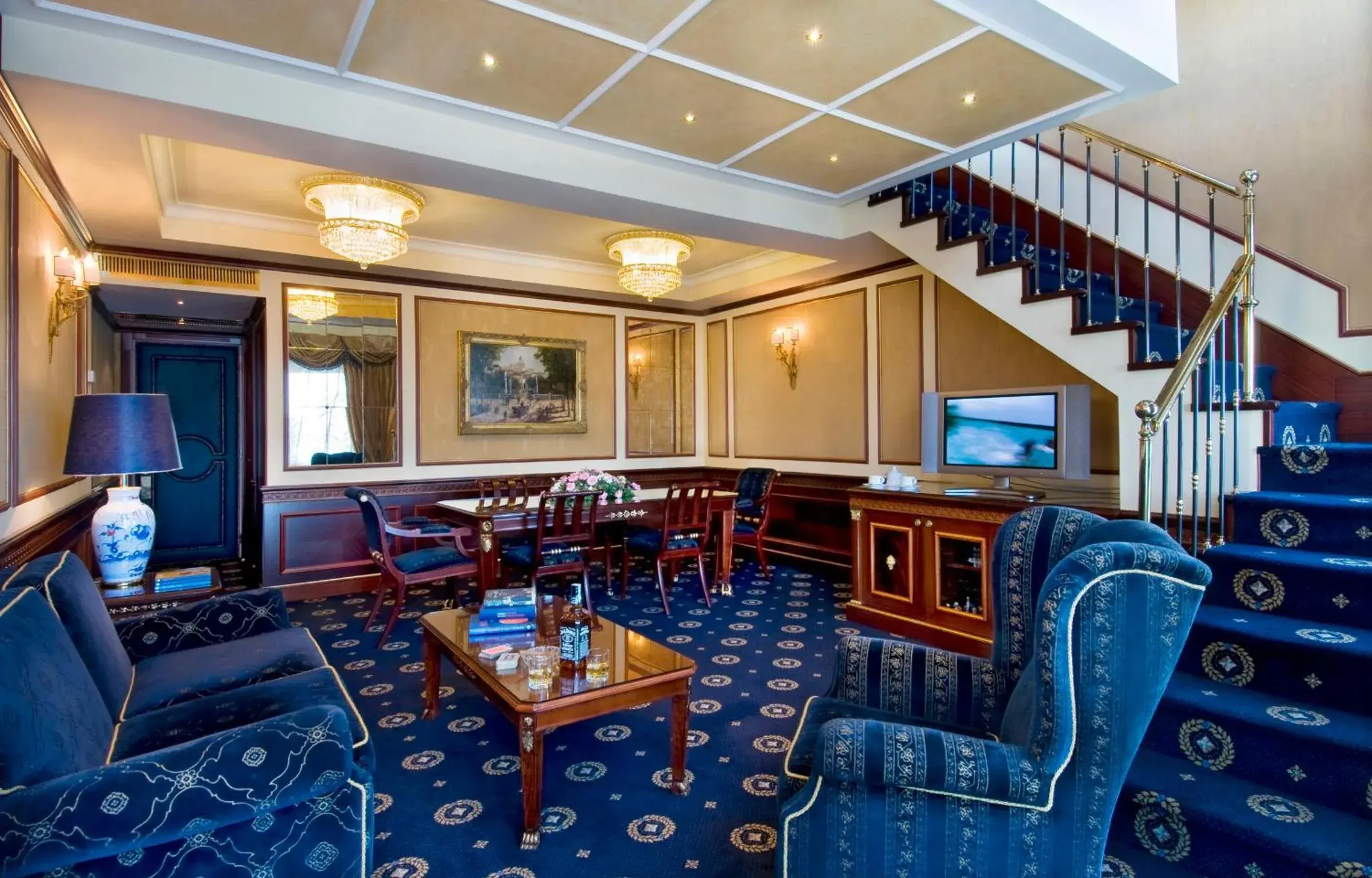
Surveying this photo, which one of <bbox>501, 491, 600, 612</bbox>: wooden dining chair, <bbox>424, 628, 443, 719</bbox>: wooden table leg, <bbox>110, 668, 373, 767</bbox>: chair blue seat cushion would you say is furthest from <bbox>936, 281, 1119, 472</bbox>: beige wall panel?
<bbox>110, 668, 373, 767</bbox>: chair blue seat cushion

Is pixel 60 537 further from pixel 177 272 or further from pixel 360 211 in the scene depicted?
pixel 177 272

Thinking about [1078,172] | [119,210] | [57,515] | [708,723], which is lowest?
[708,723]

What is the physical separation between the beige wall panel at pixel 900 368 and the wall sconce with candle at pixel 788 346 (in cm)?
99

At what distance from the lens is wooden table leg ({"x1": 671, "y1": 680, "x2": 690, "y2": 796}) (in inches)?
98.0

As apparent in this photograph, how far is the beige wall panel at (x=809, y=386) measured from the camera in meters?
6.18

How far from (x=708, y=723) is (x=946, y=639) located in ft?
5.93

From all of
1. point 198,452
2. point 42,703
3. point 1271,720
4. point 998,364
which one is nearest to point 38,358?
point 42,703

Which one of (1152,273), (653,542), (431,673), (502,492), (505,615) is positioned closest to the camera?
(505,615)

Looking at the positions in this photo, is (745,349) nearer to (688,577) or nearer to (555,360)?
(555,360)

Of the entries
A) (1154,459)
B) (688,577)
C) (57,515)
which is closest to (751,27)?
(1154,459)

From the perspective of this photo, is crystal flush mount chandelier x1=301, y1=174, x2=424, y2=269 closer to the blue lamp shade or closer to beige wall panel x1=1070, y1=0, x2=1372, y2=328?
the blue lamp shade

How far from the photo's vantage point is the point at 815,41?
9.25ft

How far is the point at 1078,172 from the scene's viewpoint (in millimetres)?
4504

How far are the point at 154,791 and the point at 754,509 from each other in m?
5.34
